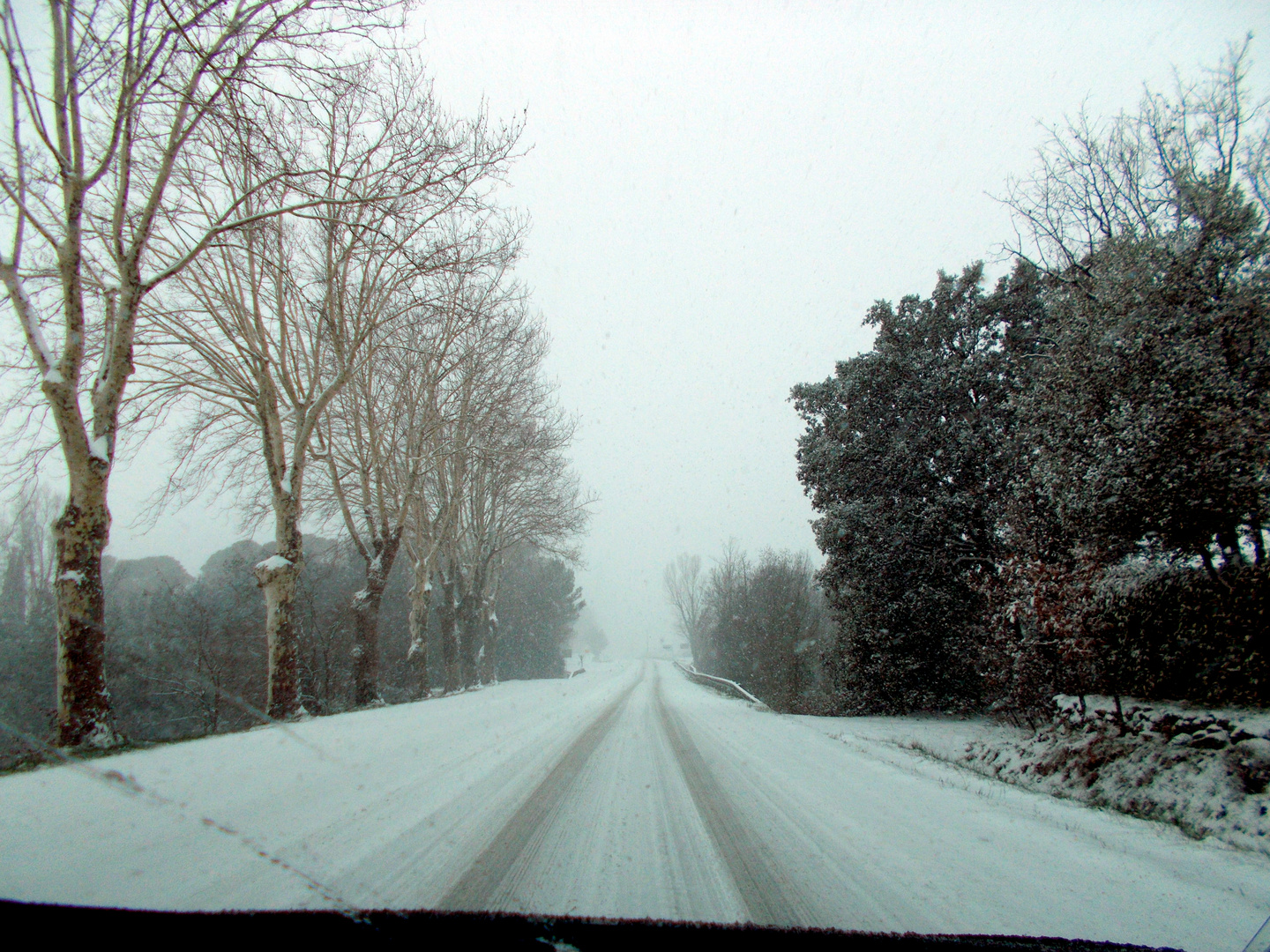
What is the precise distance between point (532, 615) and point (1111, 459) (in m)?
38.4

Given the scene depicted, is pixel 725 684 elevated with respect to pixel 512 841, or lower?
lower

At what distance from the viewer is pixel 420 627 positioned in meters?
16.0

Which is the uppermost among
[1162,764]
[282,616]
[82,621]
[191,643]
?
[82,621]

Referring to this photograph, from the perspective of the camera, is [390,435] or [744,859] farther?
[390,435]

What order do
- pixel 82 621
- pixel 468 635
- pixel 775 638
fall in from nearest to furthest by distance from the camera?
pixel 82 621
pixel 468 635
pixel 775 638

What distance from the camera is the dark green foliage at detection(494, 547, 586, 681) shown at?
3794 cm

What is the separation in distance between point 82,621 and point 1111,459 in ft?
40.6

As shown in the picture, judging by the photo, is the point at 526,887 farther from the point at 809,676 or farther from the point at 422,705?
the point at 809,676

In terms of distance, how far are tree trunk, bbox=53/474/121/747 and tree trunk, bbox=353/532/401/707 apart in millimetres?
6561

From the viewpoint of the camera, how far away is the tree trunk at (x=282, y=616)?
29.8ft

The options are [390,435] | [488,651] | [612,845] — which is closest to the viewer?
[612,845]

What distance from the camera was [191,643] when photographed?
20.0 m

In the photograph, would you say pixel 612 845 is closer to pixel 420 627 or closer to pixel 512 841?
pixel 512 841

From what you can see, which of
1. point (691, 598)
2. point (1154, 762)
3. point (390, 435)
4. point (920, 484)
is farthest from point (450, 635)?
point (691, 598)
